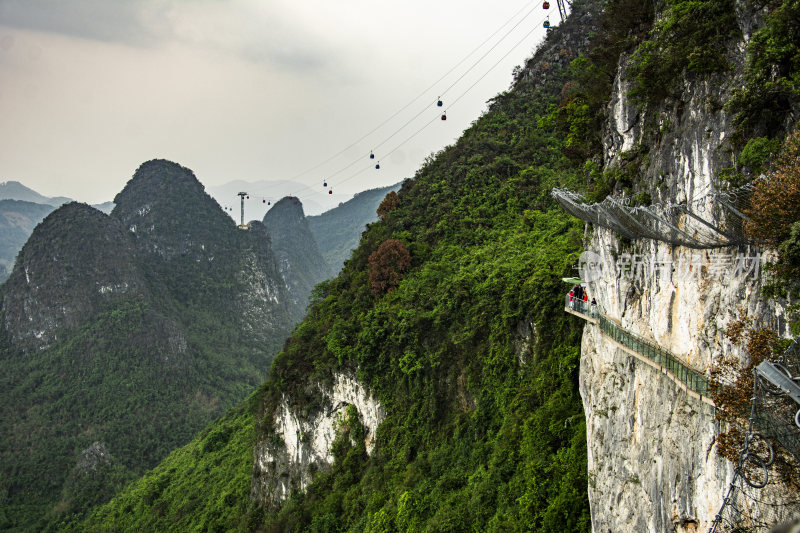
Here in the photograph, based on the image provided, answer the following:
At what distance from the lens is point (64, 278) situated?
60.0 meters

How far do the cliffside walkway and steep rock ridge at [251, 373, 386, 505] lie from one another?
11619mm

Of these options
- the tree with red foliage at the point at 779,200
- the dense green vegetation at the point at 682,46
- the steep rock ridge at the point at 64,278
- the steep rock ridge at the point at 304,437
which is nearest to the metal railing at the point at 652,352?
the tree with red foliage at the point at 779,200

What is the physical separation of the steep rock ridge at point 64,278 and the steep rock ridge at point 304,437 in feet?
153

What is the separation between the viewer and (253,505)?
2525cm

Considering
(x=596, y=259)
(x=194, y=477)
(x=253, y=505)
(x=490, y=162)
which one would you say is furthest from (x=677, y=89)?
(x=194, y=477)

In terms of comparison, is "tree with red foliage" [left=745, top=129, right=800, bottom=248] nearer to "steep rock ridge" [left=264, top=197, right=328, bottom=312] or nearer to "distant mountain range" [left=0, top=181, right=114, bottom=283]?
"steep rock ridge" [left=264, top=197, right=328, bottom=312]

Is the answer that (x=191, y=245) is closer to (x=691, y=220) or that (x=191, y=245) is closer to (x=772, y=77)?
(x=691, y=220)

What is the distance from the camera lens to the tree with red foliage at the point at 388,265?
22.3 metres

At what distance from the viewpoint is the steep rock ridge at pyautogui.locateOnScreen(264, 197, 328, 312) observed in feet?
403

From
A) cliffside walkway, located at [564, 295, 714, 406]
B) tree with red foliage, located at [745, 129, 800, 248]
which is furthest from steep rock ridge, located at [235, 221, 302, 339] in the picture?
tree with red foliage, located at [745, 129, 800, 248]

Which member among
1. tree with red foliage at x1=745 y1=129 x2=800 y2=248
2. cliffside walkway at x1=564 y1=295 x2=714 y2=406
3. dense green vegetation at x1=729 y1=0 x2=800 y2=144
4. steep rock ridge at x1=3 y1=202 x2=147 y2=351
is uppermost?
steep rock ridge at x1=3 y1=202 x2=147 y2=351

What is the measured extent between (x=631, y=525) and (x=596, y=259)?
569 centimetres

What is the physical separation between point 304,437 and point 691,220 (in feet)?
68.3

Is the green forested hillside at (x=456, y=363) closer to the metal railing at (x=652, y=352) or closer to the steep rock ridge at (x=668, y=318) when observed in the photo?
the steep rock ridge at (x=668, y=318)
